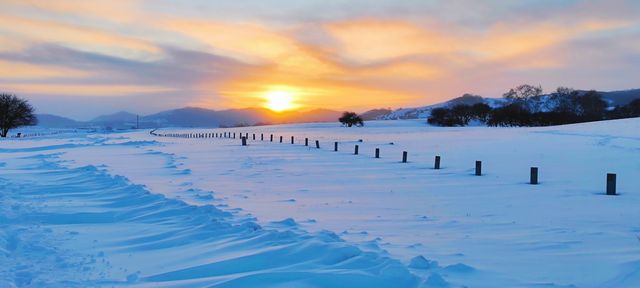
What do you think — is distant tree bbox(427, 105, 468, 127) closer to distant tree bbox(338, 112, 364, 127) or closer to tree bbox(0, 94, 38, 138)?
distant tree bbox(338, 112, 364, 127)

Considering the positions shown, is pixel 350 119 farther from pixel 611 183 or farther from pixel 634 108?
pixel 611 183

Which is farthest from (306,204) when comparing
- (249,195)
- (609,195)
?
(609,195)

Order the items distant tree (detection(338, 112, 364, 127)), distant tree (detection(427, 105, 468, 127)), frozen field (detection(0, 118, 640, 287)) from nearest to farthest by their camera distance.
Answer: frozen field (detection(0, 118, 640, 287)) < distant tree (detection(338, 112, 364, 127)) < distant tree (detection(427, 105, 468, 127))

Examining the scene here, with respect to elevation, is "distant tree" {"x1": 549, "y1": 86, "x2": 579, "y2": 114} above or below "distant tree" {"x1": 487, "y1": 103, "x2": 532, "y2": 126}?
above

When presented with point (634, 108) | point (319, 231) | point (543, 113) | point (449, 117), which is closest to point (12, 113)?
point (319, 231)

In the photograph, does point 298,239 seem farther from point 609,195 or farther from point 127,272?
point 609,195

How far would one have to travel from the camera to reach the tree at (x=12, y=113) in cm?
7388

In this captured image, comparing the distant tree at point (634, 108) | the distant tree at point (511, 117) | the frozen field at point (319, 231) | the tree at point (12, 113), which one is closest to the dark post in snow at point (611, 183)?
the frozen field at point (319, 231)

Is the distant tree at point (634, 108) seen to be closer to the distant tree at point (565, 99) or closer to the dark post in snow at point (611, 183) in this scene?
the distant tree at point (565, 99)

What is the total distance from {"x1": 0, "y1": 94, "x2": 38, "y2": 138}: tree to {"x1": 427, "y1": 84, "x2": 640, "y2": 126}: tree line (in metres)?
87.2

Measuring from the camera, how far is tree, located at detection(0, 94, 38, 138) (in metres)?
73.9

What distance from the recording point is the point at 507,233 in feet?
25.9

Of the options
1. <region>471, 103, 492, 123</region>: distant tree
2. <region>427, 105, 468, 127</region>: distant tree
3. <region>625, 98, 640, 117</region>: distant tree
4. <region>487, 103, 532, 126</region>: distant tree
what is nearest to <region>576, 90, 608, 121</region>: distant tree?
<region>625, 98, 640, 117</region>: distant tree

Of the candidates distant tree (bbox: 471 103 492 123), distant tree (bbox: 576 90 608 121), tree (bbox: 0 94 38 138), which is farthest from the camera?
distant tree (bbox: 576 90 608 121)
